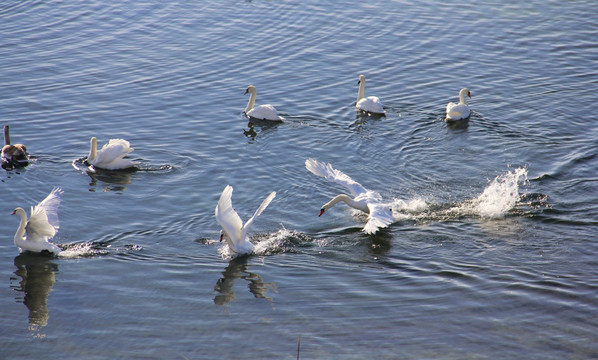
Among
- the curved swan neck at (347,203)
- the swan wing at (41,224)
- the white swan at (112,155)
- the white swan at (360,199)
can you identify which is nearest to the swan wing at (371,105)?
the white swan at (360,199)

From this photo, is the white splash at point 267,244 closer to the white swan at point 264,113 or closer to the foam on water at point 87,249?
the foam on water at point 87,249

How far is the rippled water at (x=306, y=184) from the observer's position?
33.8 feet

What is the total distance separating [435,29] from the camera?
25.4 m

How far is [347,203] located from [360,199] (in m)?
0.27

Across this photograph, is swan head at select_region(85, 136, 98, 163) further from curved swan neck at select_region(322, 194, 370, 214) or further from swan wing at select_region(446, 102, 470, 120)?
swan wing at select_region(446, 102, 470, 120)

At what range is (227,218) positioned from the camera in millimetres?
12102

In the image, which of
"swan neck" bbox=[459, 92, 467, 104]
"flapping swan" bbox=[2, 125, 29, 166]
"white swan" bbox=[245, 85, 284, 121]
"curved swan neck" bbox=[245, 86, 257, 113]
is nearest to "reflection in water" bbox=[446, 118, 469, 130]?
"swan neck" bbox=[459, 92, 467, 104]

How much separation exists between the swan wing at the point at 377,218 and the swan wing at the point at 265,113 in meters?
5.92

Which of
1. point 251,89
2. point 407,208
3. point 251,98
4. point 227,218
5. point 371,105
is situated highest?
point 251,89

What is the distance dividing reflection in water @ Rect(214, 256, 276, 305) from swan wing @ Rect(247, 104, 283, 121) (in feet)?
21.6

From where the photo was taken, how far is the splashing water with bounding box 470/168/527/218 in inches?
527

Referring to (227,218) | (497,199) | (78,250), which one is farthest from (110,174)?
(497,199)

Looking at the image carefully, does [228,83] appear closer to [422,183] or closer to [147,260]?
[422,183]

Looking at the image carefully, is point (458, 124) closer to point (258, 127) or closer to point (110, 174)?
point (258, 127)
